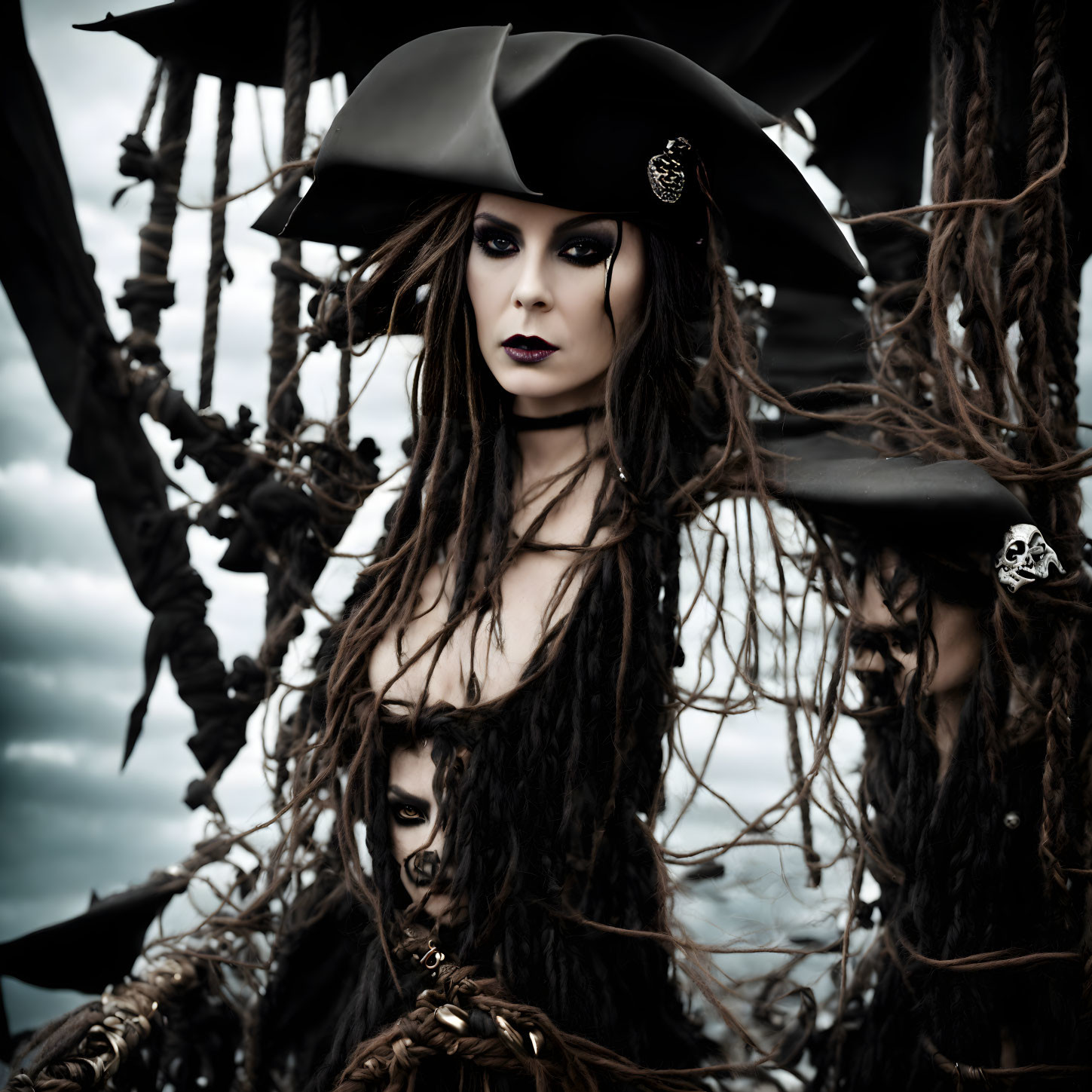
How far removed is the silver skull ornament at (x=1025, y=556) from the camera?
43.1 inches

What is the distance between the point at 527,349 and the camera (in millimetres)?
1164

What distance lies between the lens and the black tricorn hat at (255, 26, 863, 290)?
3.53ft

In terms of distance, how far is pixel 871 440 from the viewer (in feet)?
4.46

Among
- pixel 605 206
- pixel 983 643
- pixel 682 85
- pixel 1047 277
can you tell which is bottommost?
pixel 983 643

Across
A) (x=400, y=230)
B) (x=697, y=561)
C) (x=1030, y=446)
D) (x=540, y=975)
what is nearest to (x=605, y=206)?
(x=400, y=230)

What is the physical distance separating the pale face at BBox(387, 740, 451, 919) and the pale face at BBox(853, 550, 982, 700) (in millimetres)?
532

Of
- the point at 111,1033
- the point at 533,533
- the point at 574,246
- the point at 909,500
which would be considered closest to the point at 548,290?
the point at 574,246

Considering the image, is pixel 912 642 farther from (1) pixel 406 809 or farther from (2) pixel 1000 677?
(1) pixel 406 809

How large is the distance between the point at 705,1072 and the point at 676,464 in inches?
25.9

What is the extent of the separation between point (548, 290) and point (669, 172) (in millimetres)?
194

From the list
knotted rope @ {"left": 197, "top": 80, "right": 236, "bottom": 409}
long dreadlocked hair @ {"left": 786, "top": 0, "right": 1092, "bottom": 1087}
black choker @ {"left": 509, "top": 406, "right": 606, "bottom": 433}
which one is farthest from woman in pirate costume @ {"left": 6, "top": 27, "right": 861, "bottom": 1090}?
knotted rope @ {"left": 197, "top": 80, "right": 236, "bottom": 409}

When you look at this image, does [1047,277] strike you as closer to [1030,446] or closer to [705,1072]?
[1030,446]

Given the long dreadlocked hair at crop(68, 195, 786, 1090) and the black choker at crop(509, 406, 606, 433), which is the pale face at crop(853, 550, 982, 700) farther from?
the black choker at crop(509, 406, 606, 433)

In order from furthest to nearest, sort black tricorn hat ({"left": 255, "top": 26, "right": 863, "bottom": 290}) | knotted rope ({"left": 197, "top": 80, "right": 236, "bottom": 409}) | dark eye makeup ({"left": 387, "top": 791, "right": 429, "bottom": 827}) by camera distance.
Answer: knotted rope ({"left": 197, "top": 80, "right": 236, "bottom": 409}) → dark eye makeup ({"left": 387, "top": 791, "right": 429, "bottom": 827}) → black tricorn hat ({"left": 255, "top": 26, "right": 863, "bottom": 290})
